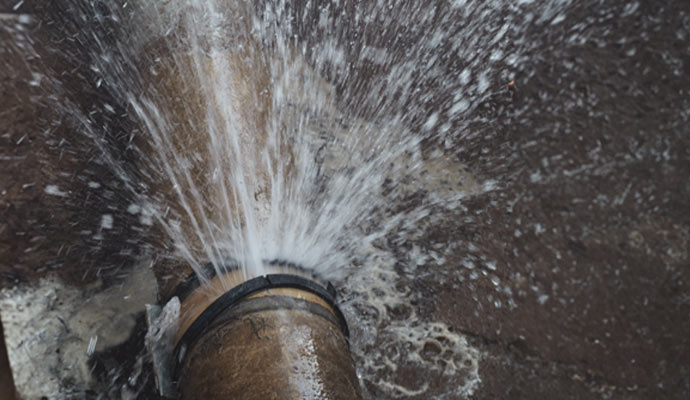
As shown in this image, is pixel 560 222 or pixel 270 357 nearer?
pixel 270 357

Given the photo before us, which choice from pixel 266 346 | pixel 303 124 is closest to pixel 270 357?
pixel 266 346

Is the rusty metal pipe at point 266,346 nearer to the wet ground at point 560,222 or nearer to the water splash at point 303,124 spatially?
the water splash at point 303,124

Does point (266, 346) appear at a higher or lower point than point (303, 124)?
lower

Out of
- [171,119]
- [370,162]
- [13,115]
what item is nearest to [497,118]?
[370,162]

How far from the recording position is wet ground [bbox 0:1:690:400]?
6.09 feet

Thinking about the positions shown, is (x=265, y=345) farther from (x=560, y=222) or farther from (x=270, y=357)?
(x=560, y=222)

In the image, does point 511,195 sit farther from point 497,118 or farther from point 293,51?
point 293,51

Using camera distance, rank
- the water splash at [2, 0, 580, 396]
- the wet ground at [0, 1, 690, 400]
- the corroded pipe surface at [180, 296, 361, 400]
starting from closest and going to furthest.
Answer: the corroded pipe surface at [180, 296, 361, 400], the water splash at [2, 0, 580, 396], the wet ground at [0, 1, 690, 400]

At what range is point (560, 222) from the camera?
2061 mm

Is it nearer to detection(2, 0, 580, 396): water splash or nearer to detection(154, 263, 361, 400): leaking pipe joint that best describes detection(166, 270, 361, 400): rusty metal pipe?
detection(154, 263, 361, 400): leaking pipe joint

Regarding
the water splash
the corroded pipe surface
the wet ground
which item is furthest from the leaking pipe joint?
the wet ground

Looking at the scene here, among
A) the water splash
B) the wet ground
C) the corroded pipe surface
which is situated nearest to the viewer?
the corroded pipe surface

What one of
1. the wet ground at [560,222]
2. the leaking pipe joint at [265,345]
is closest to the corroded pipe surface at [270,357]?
the leaking pipe joint at [265,345]

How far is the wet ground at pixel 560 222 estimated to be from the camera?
6.09ft
